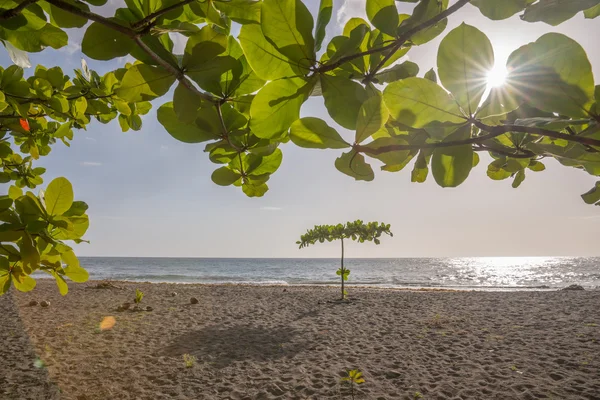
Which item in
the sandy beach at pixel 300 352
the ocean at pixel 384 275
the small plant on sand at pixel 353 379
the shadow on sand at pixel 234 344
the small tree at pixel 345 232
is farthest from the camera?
the ocean at pixel 384 275

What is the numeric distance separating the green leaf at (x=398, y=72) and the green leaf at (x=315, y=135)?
0.41 ft

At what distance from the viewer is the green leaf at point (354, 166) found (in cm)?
43

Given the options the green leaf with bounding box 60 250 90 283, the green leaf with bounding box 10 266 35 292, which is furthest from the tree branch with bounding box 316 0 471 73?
the green leaf with bounding box 10 266 35 292

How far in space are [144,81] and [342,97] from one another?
0.25 m

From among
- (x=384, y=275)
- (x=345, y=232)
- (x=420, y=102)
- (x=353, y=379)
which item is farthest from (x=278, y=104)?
(x=384, y=275)

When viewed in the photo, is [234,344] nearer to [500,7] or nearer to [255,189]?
[255,189]

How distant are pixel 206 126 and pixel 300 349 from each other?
4638 millimetres

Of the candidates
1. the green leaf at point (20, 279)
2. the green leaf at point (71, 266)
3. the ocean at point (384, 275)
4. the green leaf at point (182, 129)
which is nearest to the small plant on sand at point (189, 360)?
the green leaf at point (20, 279)

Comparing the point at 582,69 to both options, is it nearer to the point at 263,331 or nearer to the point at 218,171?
the point at 218,171

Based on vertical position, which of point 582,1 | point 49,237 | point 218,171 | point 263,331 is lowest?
point 263,331

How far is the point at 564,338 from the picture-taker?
4.82m

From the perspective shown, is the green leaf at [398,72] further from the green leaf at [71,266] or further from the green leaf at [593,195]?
the green leaf at [71,266]

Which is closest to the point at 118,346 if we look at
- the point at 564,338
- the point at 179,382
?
the point at 179,382

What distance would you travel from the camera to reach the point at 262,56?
386 millimetres
